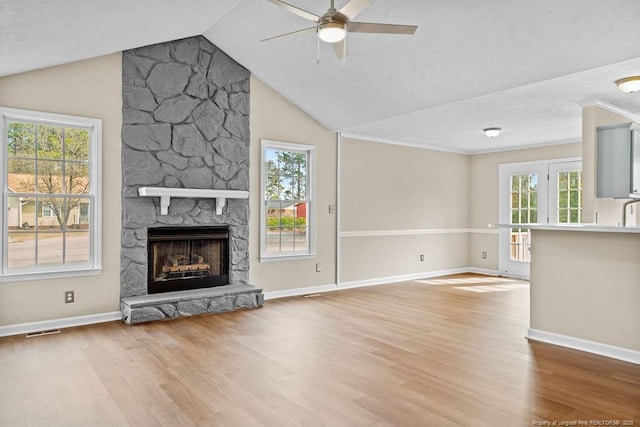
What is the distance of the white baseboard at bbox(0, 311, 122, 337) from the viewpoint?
14.1 ft

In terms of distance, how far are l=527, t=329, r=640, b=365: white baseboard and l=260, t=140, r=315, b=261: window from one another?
328cm

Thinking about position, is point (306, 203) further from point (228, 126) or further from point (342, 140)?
point (228, 126)

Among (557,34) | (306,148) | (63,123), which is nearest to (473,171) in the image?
(306,148)

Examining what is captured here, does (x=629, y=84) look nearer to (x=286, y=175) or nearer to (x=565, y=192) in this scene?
(x=565, y=192)

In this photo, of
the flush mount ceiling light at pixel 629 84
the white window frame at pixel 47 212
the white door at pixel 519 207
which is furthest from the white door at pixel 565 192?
the white window frame at pixel 47 212

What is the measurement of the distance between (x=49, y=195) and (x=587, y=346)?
538 cm

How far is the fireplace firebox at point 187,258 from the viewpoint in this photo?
17.0 feet

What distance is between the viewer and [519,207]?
8039 mm

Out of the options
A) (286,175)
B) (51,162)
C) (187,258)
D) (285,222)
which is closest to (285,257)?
(285,222)

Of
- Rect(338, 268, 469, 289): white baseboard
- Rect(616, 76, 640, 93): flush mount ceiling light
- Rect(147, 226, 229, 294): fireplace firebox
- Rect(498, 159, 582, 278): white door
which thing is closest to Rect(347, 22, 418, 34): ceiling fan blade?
Rect(616, 76, 640, 93): flush mount ceiling light

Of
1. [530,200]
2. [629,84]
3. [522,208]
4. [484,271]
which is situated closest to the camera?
[629,84]

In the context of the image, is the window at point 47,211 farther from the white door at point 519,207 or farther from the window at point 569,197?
the window at point 569,197

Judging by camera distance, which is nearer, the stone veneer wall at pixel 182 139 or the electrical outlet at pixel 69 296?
the electrical outlet at pixel 69 296

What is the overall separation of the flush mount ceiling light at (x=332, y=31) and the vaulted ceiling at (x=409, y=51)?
0.90 m
